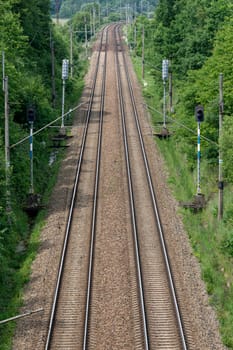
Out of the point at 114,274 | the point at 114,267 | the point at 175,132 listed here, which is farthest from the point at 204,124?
the point at 114,274

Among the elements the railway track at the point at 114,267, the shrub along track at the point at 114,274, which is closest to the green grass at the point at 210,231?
the shrub along track at the point at 114,274

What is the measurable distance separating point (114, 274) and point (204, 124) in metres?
15.0

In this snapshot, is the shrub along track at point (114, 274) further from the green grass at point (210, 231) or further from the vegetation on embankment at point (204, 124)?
the vegetation on embankment at point (204, 124)

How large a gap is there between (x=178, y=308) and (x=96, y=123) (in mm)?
35013

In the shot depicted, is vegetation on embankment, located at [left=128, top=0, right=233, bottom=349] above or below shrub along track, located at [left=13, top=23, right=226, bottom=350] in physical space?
above

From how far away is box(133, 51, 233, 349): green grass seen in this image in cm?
2338

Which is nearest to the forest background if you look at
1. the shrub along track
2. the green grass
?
the green grass

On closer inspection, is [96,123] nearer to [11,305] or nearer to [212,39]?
[212,39]

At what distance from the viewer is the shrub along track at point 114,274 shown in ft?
68.3

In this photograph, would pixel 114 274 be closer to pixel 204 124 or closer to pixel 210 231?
pixel 210 231

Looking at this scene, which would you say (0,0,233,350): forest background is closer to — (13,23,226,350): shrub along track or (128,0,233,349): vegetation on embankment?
(128,0,233,349): vegetation on embankment

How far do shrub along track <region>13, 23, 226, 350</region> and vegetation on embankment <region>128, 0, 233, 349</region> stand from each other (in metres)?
0.82

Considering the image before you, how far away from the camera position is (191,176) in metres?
39.7

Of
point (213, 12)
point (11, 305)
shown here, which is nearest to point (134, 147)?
point (213, 12)
